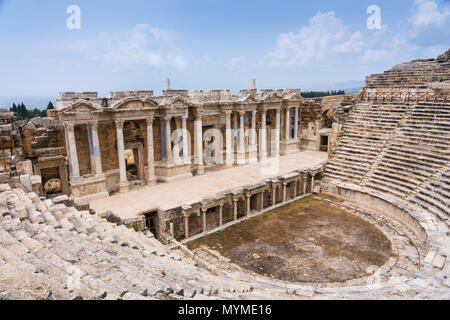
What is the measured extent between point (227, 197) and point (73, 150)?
774 centimetres

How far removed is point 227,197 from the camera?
15844 millimetres

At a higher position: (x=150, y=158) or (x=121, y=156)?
(x=121, y=156)

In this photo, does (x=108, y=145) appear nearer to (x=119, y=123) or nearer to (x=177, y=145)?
(x=119, y=123)

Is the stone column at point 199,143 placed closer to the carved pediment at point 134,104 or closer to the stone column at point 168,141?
the stone column at point 168,141

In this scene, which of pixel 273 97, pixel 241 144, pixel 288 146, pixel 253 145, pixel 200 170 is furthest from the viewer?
pixel 288 146

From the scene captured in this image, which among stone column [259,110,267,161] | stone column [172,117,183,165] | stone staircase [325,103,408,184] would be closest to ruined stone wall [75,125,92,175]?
stone column [172,117,183,165]

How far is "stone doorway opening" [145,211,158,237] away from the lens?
1427 cm

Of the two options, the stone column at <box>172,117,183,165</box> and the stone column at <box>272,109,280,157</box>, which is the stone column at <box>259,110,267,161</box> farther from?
the stone column at <box>172,117,183,165</box>

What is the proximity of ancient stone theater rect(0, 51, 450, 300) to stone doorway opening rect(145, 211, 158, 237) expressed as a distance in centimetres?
6

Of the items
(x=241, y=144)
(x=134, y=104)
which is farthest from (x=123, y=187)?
(x=241, y=144)

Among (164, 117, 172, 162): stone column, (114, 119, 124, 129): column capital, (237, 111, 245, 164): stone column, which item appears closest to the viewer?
(114, 119, 124, 129): column capital

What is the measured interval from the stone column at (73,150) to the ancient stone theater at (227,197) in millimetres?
99

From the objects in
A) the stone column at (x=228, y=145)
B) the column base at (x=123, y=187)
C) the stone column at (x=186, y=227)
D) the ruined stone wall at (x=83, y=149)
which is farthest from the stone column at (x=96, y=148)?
the stone column at (x=228, y=145)
